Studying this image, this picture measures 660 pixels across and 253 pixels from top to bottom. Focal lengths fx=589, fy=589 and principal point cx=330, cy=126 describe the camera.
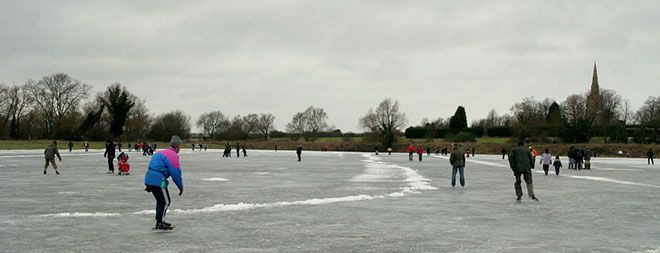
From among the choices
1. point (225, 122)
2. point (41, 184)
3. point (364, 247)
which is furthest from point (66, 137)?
point (364, 247)

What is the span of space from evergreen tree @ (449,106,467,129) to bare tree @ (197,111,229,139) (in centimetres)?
5976

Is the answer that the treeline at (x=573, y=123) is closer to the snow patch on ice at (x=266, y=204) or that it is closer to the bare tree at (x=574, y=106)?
the bare tree at (x=574, y=106)

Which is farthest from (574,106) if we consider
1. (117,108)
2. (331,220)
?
(331,220)

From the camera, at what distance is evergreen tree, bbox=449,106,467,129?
124m

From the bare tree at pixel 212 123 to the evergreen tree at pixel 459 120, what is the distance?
59763mm

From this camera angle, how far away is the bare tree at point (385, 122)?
100 meters

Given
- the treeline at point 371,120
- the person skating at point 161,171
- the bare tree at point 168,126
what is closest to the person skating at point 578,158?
the person skating at point 161,171

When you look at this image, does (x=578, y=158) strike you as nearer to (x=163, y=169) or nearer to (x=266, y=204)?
(x=266, y=204)

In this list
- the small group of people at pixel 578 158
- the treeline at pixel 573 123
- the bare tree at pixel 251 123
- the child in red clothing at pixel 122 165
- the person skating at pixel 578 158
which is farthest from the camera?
the bare tree at pixel 251 123

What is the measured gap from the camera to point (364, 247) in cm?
836

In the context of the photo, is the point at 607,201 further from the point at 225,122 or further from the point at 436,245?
the point at 225,122

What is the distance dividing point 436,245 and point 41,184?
1602cm

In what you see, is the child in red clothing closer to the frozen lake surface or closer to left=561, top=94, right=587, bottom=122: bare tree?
the frozen lake surface

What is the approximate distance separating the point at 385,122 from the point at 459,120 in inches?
904
